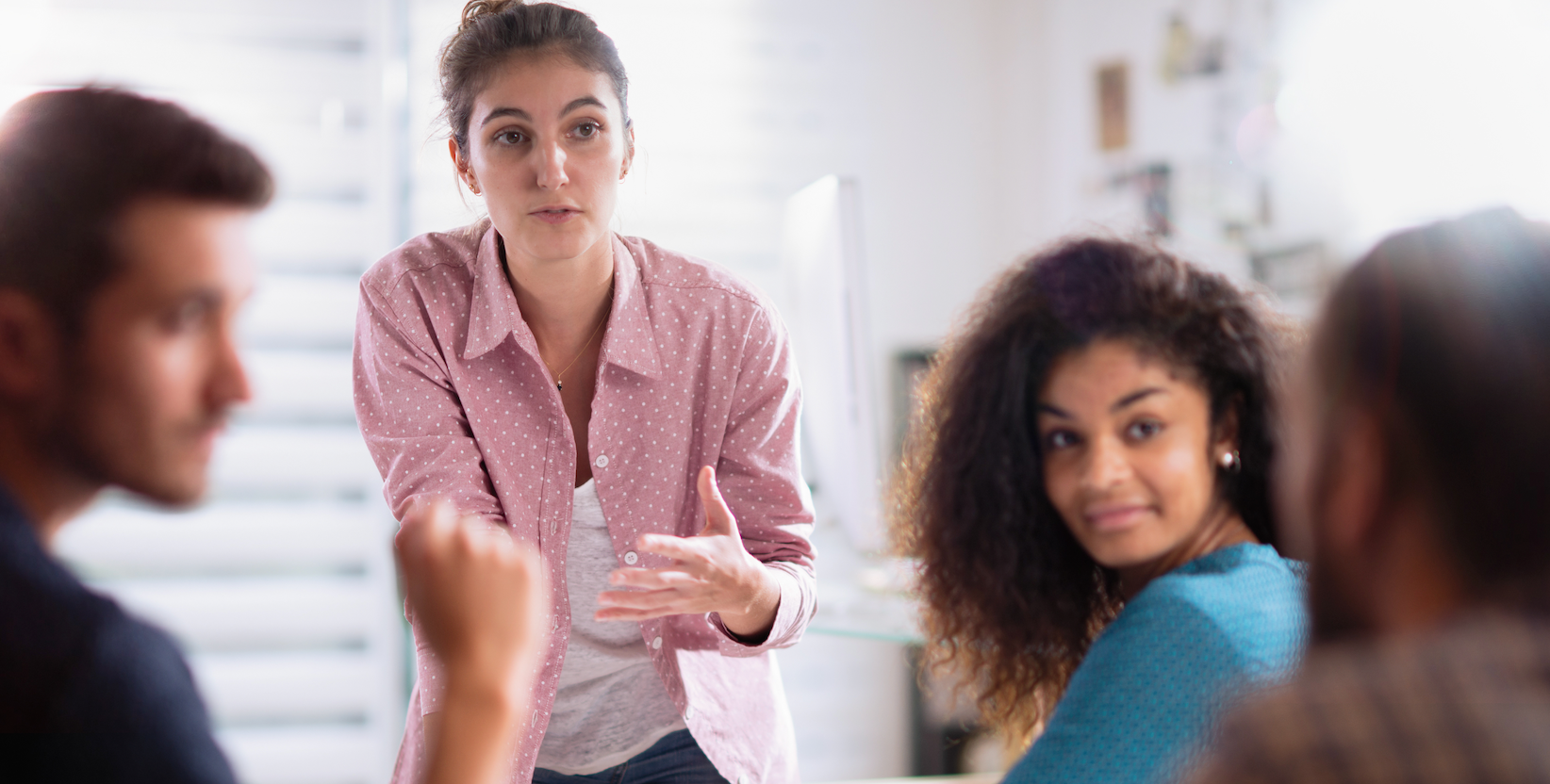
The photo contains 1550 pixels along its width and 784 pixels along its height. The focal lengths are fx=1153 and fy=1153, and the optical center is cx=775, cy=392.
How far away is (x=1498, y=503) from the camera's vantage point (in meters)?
0.59

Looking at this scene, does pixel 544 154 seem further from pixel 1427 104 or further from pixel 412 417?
pixel 1427 104

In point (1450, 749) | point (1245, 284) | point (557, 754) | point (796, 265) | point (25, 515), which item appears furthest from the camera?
point (796, 265)

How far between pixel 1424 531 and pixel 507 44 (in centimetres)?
121

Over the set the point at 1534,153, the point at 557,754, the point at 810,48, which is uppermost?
the point at 810,48

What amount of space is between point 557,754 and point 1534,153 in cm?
186

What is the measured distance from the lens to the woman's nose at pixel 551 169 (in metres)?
1.40

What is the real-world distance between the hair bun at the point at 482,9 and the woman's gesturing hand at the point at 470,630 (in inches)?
38.3

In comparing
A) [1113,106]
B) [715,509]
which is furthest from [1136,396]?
[1113,106]

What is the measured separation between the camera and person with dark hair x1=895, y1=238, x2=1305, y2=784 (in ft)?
3.35

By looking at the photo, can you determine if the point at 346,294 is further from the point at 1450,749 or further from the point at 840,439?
the point at 1450,749

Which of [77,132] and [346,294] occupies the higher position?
[77,132]

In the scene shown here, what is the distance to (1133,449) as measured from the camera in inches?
45.6

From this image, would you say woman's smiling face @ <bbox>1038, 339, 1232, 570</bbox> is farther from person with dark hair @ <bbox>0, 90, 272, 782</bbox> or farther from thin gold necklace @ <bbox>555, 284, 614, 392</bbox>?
person with dark hair @ <bbox>0, 90, 272, 782</bbox>

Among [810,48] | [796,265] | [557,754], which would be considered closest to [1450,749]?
[557,754]
